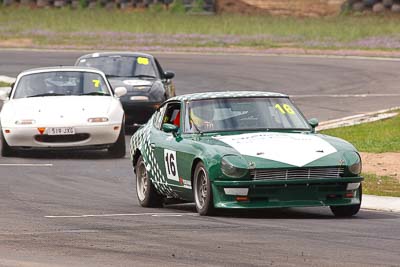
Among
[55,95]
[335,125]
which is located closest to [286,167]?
[55,95]

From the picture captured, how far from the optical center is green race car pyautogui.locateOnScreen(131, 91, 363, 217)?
12.7 m

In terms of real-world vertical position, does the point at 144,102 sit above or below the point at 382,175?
below

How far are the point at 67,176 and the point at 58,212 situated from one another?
14.5 ft

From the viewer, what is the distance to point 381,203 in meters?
14.4

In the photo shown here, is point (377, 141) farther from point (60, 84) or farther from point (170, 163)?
point (170, 163)

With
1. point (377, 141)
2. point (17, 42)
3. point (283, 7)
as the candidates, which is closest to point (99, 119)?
point (377, 141)

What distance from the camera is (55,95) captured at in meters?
21.0

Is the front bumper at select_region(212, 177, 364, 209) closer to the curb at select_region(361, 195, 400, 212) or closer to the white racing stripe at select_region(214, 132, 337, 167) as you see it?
the white racing stripe at select_region(214, 132, 337, 167)

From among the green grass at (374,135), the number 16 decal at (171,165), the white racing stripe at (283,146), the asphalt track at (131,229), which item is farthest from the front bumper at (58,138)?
the white racing stripe at (283,146)

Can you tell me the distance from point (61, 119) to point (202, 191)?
23.9 ft

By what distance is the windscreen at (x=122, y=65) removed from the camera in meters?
25.5

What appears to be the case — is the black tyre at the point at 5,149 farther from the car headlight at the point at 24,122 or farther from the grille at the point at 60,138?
the grille at the point at 60,138

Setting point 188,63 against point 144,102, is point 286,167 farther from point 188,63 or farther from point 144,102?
point 188,63

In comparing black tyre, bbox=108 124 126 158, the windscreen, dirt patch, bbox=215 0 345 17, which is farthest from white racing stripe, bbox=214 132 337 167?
dirt patch, bbox=215 0 345 17
